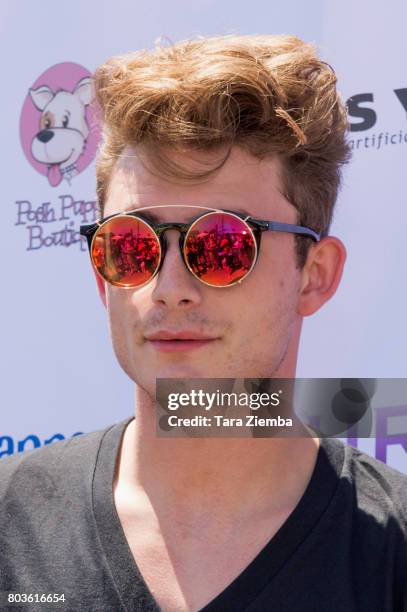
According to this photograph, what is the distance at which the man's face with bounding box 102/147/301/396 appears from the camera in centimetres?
161

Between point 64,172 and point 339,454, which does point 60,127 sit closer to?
point 64,172

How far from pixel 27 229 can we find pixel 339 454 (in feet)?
4.33

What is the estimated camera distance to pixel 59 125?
2605 millimetres

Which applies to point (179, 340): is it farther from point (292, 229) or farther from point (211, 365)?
point (292, 229)

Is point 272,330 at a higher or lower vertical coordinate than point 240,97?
lower

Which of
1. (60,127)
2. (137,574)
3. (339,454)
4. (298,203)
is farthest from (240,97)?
(60,127)

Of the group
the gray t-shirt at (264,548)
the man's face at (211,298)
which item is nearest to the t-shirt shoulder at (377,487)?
the gray t-shirt at (264,548)

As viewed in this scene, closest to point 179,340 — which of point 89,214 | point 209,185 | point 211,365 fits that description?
point 211,365

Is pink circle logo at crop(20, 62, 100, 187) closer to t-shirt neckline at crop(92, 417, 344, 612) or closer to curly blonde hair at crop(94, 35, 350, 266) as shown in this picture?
curly blonde hair at crop(94, 35, 350, 266)

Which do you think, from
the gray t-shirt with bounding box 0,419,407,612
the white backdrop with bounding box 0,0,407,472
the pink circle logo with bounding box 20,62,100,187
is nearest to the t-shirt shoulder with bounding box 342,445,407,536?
the gray t-shirt with bounding box 0,419,407,612

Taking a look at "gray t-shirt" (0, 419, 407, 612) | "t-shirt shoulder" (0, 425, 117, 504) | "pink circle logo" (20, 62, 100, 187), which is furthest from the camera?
"pink circle logo" (20, 62, 100, 187)

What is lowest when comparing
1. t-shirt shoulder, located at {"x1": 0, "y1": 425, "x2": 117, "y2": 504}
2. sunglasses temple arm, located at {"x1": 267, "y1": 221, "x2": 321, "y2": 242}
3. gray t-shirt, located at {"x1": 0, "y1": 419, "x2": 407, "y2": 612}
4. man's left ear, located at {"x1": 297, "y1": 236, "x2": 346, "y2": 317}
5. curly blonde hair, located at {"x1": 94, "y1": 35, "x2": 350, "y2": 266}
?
gray t-shirt, located at {"x1": 0, "y1": 419, "x2": 407, "y2": 612}

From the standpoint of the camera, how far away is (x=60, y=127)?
2607mm

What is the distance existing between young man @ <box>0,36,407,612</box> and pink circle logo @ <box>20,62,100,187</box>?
79 cm
